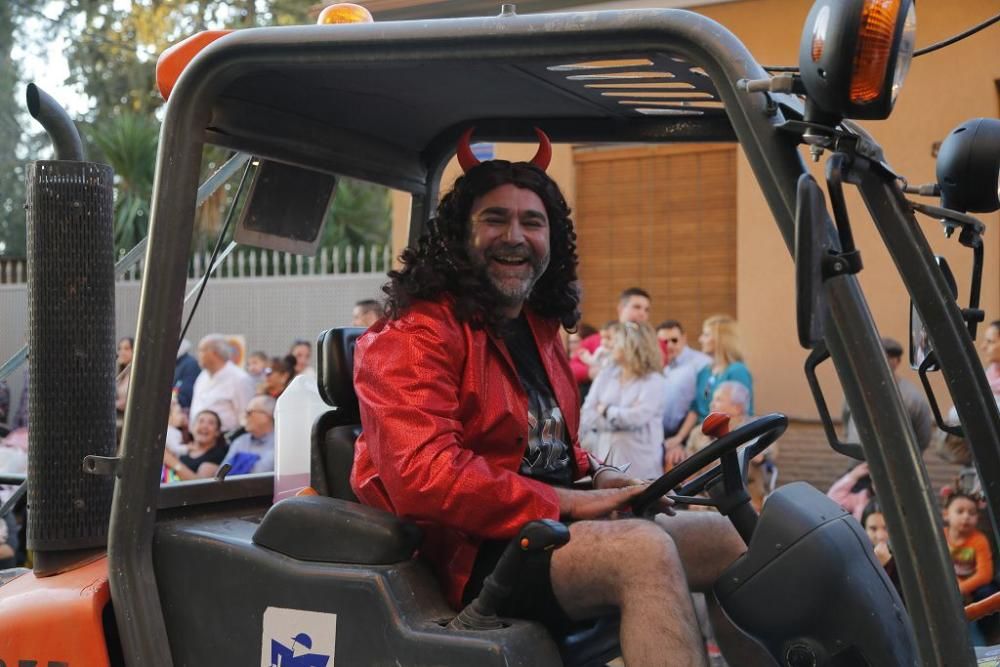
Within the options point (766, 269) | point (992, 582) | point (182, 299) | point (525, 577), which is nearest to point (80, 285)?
point (182, 299)

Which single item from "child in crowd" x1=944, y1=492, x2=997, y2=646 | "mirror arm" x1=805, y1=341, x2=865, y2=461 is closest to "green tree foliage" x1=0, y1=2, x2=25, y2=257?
"child in crowd" x1=944, y1=492, x2=997, y2=646

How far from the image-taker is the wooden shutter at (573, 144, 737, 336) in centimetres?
1045

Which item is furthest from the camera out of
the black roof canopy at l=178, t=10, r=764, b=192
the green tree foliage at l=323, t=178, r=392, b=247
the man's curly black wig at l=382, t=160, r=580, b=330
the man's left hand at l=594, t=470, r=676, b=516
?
the green tree foliage at l=323, t=178, r=392, b=247

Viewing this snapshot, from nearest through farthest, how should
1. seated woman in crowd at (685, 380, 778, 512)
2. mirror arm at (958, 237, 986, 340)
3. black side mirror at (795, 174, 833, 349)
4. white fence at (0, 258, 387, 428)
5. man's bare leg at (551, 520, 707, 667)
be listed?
black side mirror at (795, 174, 833, 349) → man's bare leg at (551, 520, 707, 667) → mirror arm at (958, 237, 986, 340) → seated woman in crowd at (685, 380, 778, 512) → white fence at (0, 258, 387, 428)

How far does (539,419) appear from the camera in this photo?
322 cm

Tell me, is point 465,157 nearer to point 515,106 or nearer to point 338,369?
point 515,106

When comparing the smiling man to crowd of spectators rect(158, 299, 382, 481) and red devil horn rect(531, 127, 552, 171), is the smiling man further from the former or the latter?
crowd of spectators rect(158, 299, 382, 481)

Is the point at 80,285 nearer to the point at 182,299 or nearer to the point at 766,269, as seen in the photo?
the point at 182,299

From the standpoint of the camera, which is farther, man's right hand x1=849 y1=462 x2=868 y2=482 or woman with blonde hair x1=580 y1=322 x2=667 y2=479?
woman with blonde hair x1=580 y1=322 x2=667 y2=479

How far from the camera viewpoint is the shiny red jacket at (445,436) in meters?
2.79

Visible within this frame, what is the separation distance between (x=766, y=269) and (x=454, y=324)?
7277 mm

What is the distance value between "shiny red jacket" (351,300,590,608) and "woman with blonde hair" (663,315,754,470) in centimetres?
466

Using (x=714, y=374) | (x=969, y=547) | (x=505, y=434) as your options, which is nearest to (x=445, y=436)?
(x=505, y=434)

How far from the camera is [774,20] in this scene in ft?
32.4
